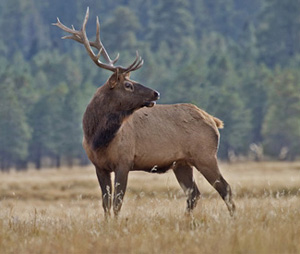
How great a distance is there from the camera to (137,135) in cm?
1111

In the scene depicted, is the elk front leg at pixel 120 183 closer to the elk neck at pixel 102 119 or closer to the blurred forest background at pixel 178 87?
the elk neck at pixel 102 119

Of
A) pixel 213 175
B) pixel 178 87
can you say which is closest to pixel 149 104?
pixel 213 175

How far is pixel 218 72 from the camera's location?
62.8 m

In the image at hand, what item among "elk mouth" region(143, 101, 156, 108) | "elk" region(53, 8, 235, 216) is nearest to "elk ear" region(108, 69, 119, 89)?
"elk" region(53, 8, 235, 216)

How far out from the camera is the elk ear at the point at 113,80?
10.9 m

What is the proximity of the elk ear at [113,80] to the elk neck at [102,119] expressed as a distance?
0.17 metres

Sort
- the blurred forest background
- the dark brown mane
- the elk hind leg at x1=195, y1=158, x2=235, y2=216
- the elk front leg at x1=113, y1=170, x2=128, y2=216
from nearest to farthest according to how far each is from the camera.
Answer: the elk front leg at x1=113, y1=170, x2=128, y2=216
the dark brown mane
the elk hind leg at x1=195, y1=158, x2=235, y2=216
the blurred forest background

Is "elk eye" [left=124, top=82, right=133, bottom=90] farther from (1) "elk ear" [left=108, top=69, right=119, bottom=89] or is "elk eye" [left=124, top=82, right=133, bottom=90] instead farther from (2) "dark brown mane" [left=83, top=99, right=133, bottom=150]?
(2) "dark brown mane" [left=83, top=99, right=133, bottom=150]

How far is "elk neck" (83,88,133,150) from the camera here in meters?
10.7

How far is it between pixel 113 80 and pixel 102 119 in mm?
551

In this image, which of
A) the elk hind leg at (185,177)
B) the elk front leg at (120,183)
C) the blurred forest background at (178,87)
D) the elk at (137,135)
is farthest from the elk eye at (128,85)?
the blurred forest background at (178,87)

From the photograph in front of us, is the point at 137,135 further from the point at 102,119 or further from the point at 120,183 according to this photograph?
the point at 120,183

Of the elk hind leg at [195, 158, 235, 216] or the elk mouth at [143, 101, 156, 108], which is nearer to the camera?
the elk mouth at [143, 101, 156, 108]

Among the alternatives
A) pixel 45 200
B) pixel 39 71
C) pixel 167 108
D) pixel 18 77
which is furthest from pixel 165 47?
pixel 167 108
